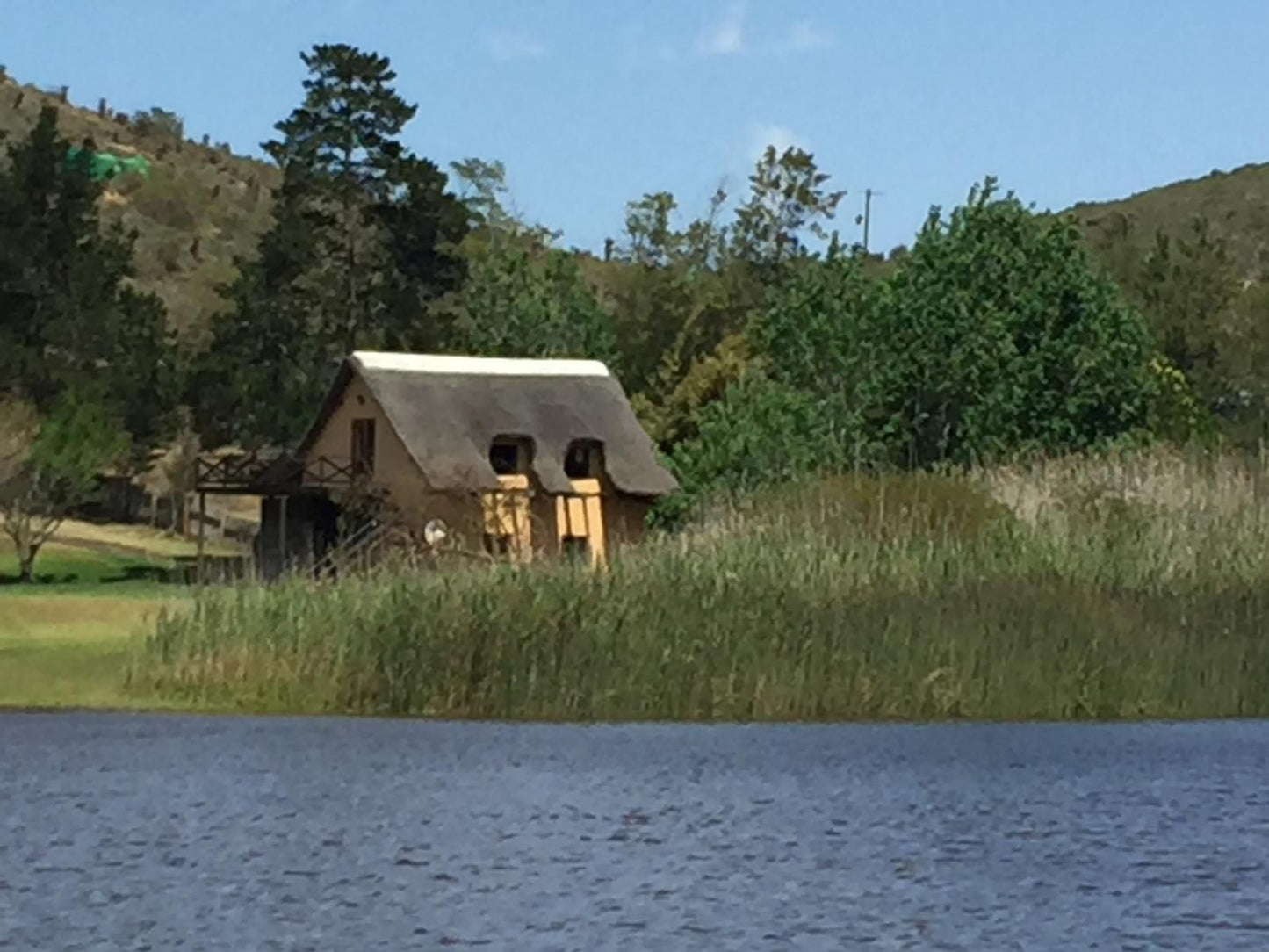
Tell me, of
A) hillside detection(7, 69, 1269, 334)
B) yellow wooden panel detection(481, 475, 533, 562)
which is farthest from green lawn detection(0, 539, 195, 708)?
hillside detection(7, 69, 1269, 334)

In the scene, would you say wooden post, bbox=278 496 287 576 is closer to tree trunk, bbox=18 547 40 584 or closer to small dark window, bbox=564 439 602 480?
tree trunk, bbox=18 547 40 584

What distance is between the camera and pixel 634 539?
62.4 meters

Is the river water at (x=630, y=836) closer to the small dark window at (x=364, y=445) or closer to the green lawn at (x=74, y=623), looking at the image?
the green lawn at (x=74, y=623)

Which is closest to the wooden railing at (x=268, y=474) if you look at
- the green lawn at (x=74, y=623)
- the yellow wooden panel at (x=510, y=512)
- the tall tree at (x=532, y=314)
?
the green lawn at (x=74, y=623)

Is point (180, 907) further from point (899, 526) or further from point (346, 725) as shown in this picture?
point (899, 526)

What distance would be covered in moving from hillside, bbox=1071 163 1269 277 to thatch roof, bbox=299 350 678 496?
4836 cm

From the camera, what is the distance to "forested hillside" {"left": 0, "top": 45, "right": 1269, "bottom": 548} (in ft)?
194

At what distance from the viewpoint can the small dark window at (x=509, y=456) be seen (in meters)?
62.0

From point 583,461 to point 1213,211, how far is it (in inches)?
2697

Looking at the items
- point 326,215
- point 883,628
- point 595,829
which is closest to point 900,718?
point 883,628

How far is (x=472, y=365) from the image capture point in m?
62.9

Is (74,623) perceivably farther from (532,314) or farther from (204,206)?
(204,206)

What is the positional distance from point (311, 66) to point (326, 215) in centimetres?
378

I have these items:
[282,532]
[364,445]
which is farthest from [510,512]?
[282,532]
